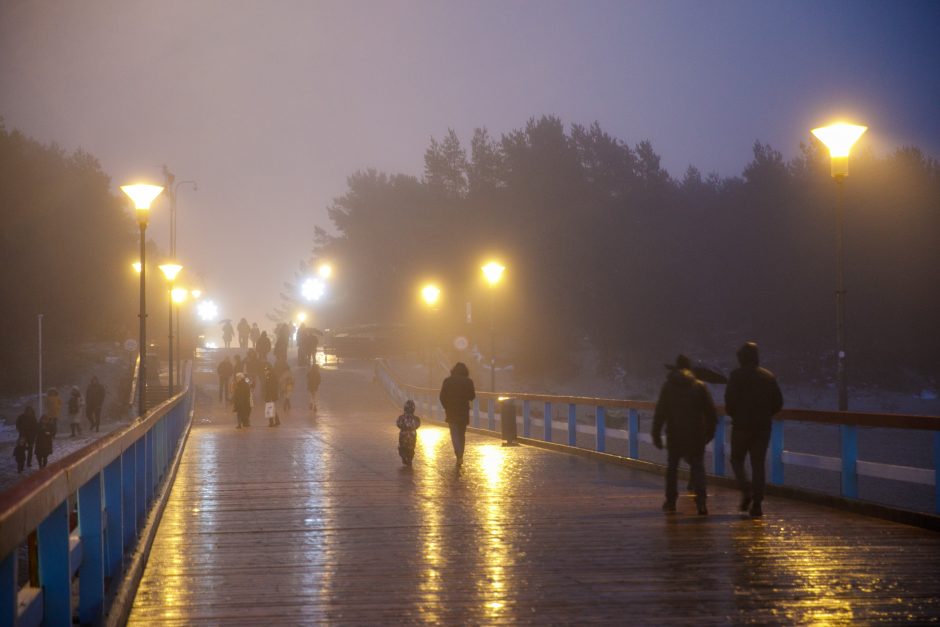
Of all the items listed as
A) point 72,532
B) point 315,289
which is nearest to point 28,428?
point 72,532

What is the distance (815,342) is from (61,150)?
129 ft

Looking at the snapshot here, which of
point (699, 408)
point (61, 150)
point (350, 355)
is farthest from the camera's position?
point (350, 355)

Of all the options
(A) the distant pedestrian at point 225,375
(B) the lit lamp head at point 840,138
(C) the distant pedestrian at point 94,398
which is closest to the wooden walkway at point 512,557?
(B) the lit lamp head at point 840,138

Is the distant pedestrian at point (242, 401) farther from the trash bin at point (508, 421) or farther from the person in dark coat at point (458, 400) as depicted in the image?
the person in dark coat at point (458, 400)

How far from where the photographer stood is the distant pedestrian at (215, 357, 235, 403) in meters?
42.8

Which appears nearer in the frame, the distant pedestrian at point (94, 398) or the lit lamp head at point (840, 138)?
the lit lamp head at point (840, 138)

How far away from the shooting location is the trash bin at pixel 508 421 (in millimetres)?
22984

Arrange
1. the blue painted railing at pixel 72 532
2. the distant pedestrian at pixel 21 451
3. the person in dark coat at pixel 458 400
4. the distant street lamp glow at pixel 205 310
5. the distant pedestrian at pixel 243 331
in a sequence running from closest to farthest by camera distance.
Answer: the blue painted railing at pixel 72 532 < the person in dark coat at pixel 458 400 < the distant pedestrian at pixel 21 451 < the distant pedestrian at pixel 243 331 < the distant street lamp glow at pixel 205 310

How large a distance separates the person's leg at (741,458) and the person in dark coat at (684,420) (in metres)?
0.32

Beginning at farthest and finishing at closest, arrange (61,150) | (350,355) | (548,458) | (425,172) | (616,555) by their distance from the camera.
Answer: (425,172) < (350,355) < (61,150) < (548,458) < (616,555)

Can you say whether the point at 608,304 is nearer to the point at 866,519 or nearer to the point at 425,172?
the point at 425,172

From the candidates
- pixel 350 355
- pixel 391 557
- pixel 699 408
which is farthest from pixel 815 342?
pixel 391 557

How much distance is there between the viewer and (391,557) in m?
8.70

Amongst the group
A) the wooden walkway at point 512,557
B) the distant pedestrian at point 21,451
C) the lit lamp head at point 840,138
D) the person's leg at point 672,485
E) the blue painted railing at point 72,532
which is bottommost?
the distant pedestrian at point 21,451
